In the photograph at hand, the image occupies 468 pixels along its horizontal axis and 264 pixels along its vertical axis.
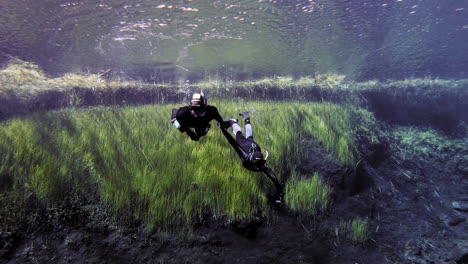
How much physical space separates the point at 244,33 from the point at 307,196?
18144 millimetres

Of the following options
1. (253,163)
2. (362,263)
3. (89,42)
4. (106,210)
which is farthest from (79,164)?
(89,42)

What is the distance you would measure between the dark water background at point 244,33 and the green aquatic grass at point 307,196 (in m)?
13.2

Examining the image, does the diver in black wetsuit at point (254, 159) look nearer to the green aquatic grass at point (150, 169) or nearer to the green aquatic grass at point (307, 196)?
the green aquatic grass at point (150, 169)

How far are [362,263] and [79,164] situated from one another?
4.82m

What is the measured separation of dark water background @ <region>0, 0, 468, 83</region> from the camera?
14.1 metres

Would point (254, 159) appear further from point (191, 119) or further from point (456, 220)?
point (456, 220)

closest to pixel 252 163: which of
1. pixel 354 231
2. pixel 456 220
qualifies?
pixel 354 231

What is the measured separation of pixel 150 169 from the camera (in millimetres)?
3541

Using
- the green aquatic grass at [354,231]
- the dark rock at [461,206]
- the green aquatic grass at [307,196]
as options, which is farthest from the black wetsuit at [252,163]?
the dark rock at [461,206]

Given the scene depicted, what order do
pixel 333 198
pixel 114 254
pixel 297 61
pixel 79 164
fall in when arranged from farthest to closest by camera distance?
1. pixel 297 61
2. pixel 333 198
3. pixel 79 164
4. pixel 114 254

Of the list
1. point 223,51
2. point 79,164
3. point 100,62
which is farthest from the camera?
point 100,62

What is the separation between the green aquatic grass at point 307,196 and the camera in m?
3.59

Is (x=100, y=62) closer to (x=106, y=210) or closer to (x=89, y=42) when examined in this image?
(x=89, y=42)

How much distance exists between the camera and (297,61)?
28750 millimetres
